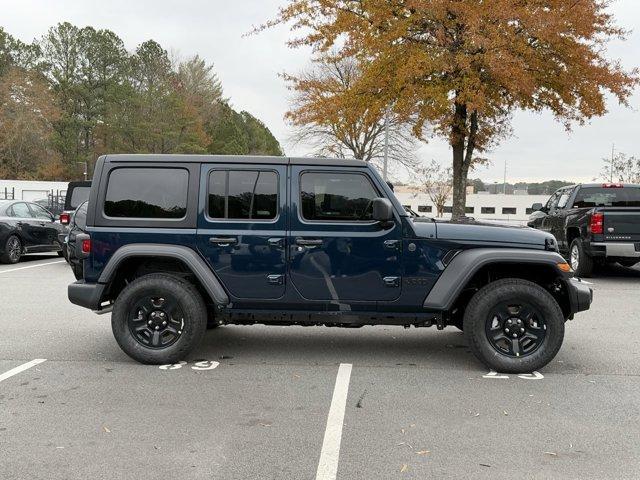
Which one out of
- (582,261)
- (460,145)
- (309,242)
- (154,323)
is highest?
(460,145)

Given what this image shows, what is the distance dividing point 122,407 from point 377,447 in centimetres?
190

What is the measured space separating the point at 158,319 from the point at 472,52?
1341 centimetres

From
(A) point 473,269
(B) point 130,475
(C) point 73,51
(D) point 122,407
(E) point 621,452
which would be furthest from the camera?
(C) point 73,51

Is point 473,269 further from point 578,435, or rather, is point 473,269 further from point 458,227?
point 578,435

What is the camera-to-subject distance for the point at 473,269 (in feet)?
16.6

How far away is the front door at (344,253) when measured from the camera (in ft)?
17.1

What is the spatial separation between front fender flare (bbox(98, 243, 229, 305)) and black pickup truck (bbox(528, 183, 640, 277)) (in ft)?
26.4

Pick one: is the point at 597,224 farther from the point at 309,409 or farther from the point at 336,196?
the point at 309,409

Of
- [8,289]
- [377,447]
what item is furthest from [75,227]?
[377,447]

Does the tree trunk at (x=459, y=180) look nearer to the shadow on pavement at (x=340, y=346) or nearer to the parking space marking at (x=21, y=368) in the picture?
the shadow on pavement at (x=340, y=346)

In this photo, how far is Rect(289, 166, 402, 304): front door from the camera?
5215mm

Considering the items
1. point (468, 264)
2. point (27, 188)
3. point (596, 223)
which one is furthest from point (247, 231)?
point (27, 188)

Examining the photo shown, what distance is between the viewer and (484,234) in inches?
206

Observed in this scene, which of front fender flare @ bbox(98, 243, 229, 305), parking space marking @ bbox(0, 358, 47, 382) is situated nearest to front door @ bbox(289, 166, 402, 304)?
front fender flare @ bbox(98, 243, 229, 305)
